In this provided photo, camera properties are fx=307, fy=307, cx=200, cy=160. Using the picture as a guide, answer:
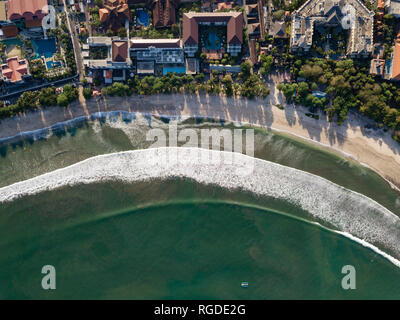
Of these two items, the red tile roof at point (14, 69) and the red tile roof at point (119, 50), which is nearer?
the red tile roof at point (119, 50)

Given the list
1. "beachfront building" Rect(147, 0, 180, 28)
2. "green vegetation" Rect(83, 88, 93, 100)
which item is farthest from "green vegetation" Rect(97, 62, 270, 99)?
"beachfront building" Rect(147, 0, 180, 28)

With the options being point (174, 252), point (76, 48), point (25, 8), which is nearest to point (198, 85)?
point (76, 48)

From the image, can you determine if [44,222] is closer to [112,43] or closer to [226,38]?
[112,43]

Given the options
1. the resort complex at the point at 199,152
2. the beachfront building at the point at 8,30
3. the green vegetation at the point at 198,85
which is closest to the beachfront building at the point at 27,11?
the resort complex at the point at 199,152

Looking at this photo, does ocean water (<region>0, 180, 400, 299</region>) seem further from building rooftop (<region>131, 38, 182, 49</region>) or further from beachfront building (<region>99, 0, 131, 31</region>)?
beachfront building (<region>99, 0, 131, 31</region>)

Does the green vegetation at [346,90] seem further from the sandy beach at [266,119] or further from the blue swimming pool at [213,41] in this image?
the blue swimming pool at [213,41]

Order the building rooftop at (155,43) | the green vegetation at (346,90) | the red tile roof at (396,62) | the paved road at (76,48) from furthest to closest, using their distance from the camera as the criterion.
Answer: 1. the paved road at (76,48)
2. the building rooftop at (155,43)
3. the green vegetation at (346,90)
4. the red tile roof at (396,62)
